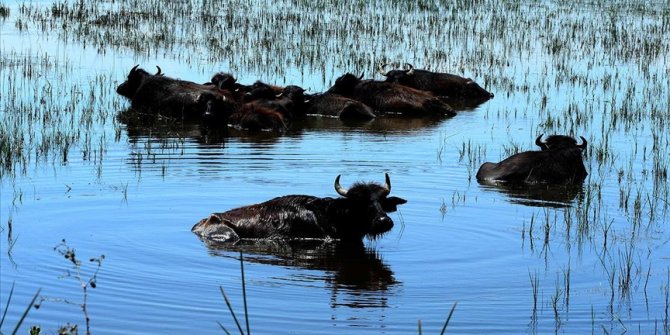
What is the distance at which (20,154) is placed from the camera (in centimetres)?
1295

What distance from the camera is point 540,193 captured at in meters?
12.5

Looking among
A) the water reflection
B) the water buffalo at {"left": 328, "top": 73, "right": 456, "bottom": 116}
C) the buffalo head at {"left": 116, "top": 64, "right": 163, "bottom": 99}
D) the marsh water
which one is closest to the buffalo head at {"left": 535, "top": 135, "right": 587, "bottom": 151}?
the marsh water

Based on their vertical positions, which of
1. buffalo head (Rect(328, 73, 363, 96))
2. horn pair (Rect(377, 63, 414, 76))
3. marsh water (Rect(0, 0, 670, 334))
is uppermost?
horn pair (Rect(377, 63, 414, 76))

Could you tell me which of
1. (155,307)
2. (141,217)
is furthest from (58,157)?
(155,307)

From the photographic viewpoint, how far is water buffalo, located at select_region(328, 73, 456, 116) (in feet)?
61.8

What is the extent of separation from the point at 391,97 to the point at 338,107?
1.20 metres

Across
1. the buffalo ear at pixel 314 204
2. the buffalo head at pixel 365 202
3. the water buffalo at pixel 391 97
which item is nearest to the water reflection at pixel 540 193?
the buffalo head at pixel 365 202

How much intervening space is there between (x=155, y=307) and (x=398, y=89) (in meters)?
12.1

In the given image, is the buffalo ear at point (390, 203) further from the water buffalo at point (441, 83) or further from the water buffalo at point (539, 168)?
the water buffalo at point (441, 83)

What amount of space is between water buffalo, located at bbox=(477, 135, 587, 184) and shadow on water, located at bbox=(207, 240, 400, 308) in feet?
10.1

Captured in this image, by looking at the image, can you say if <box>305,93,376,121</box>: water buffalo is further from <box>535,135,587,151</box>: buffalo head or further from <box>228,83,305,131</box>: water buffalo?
<box>535,135,587,151</box>: buffalo head

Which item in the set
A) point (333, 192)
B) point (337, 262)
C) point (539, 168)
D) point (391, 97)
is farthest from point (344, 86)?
point (337, 262)

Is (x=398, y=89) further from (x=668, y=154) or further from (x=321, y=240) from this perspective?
(x=321, y=240)

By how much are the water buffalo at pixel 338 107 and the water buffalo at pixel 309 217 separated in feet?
25.6
